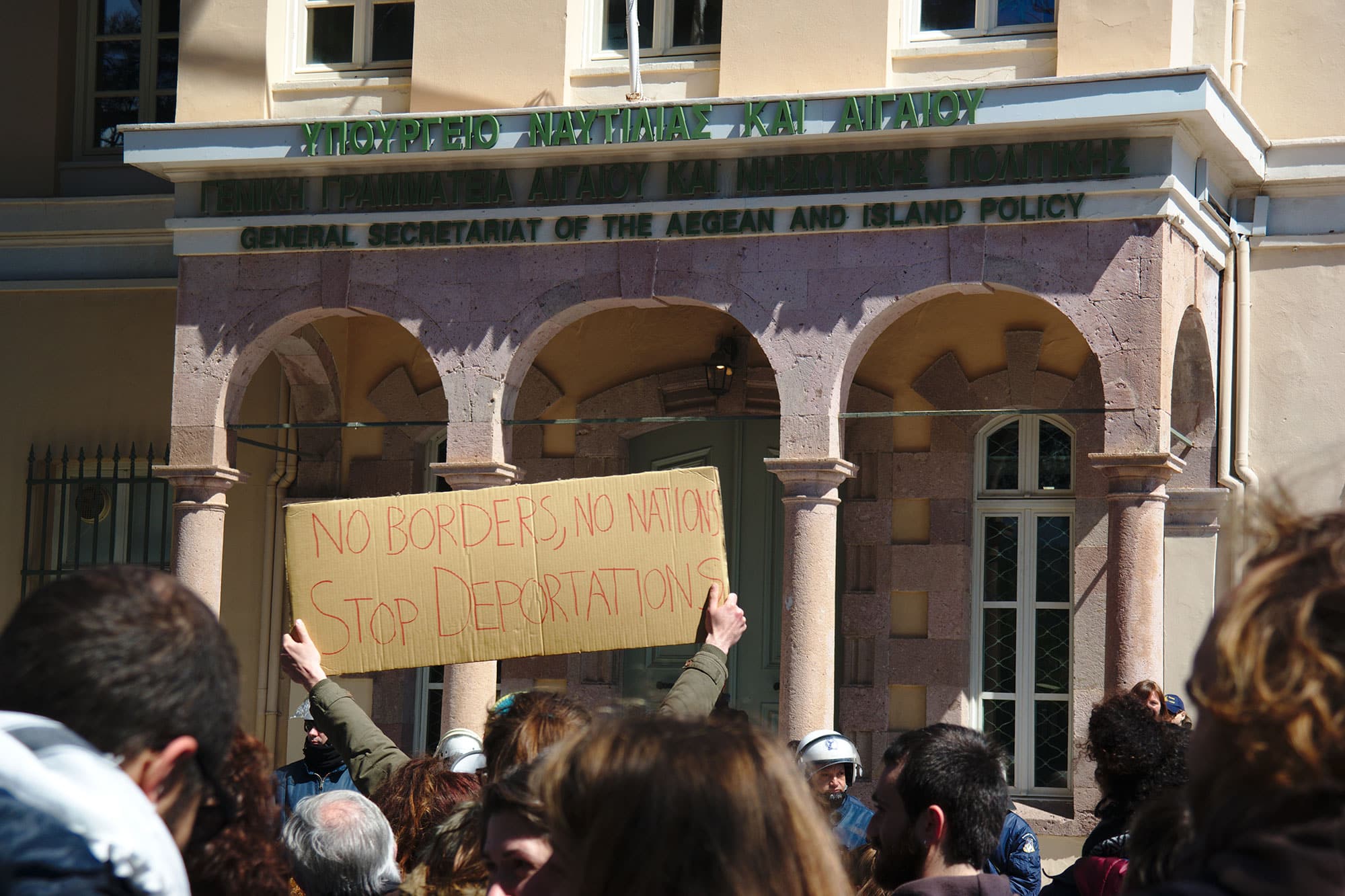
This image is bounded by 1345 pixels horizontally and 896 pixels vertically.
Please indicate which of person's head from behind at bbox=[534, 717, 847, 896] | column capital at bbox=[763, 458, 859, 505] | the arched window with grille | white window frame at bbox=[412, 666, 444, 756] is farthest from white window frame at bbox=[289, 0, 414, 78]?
person's head from behind at bbox=[534, 717, 847, 896]

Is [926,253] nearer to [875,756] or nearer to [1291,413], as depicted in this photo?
[1291,413]

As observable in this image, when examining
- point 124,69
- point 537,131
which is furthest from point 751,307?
point 124,69

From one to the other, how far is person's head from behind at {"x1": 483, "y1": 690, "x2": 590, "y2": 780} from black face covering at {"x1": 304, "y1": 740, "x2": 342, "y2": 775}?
3.81 metres

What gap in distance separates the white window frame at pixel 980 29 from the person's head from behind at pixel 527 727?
7.23 meters

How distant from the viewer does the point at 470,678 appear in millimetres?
10273

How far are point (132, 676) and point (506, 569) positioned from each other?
142 inches

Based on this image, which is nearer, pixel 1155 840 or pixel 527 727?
pixel 1155 840

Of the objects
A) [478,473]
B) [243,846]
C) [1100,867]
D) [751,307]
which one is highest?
[751,307]

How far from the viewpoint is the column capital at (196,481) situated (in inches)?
426

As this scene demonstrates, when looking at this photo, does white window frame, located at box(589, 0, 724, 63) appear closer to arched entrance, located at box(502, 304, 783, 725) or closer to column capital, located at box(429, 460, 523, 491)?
arched entrance, located at box(502, 304, 783, 725)

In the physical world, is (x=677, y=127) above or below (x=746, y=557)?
above

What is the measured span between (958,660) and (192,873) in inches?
377

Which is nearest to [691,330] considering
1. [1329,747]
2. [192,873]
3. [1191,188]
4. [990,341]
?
[990,341]

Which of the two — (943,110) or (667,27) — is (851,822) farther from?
(667,27)
